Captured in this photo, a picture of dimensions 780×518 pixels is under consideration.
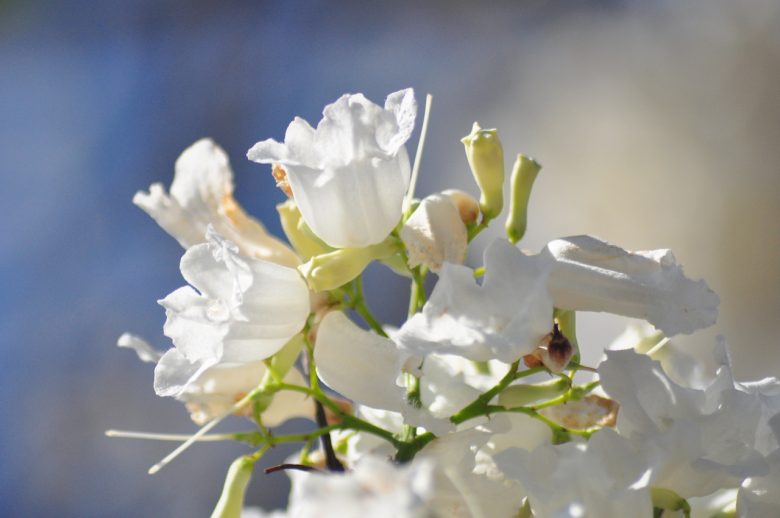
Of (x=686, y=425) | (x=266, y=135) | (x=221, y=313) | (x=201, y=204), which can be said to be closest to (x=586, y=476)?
(x=686, y=425)

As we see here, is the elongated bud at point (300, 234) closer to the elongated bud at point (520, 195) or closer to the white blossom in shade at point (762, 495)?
the elongated bud at point (520, 195)

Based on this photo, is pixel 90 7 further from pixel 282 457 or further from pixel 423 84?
pixel 282 457

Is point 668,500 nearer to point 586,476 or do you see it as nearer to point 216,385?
point 586,476

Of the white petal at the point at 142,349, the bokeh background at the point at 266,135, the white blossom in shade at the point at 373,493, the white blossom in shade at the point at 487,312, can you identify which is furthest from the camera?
the bokeh background at the point at 266,135

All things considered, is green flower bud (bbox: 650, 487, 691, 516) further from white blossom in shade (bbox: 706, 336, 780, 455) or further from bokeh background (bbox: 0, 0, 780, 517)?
bokeh background (bbox: 0, 0, 780, 517)

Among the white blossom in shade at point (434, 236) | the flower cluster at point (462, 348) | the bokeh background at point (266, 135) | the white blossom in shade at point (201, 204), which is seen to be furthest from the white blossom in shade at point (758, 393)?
the bokeh background at point (266, 135)

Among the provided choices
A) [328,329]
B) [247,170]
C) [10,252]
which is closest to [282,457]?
[247,170]

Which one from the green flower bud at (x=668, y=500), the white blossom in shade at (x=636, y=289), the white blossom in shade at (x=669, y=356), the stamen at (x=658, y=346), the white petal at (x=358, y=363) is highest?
the white blossom in shade at (x=636, y=289)
